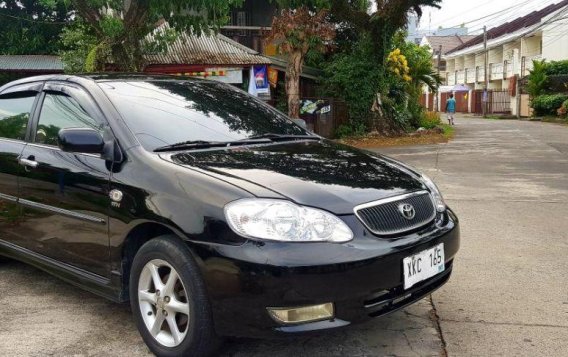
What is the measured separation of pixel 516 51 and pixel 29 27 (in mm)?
32401

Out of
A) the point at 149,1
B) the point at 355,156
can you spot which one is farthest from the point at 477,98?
the point at 355,156

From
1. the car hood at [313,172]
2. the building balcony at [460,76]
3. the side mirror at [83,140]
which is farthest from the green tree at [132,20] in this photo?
the building balcony at [460,76]

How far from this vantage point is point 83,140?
325 cm

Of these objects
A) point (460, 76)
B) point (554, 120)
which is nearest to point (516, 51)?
point (460, 76)

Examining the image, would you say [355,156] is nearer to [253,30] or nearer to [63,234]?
[63,234]

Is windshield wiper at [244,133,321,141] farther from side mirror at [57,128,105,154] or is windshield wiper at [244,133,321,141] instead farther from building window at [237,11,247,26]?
building window at [237,11,247,26]

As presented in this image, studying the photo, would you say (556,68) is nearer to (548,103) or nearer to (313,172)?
(548,103)

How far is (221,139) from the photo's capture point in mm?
3602

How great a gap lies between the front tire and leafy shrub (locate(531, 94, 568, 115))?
94.0 ft

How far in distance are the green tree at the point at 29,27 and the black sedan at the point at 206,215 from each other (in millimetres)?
19243

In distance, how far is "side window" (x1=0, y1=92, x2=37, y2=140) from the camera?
415 cm

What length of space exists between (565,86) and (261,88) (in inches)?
709

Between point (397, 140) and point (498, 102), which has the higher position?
point (498, 102)

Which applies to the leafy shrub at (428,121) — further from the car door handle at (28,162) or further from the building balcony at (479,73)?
the building balcony at (479,73)
